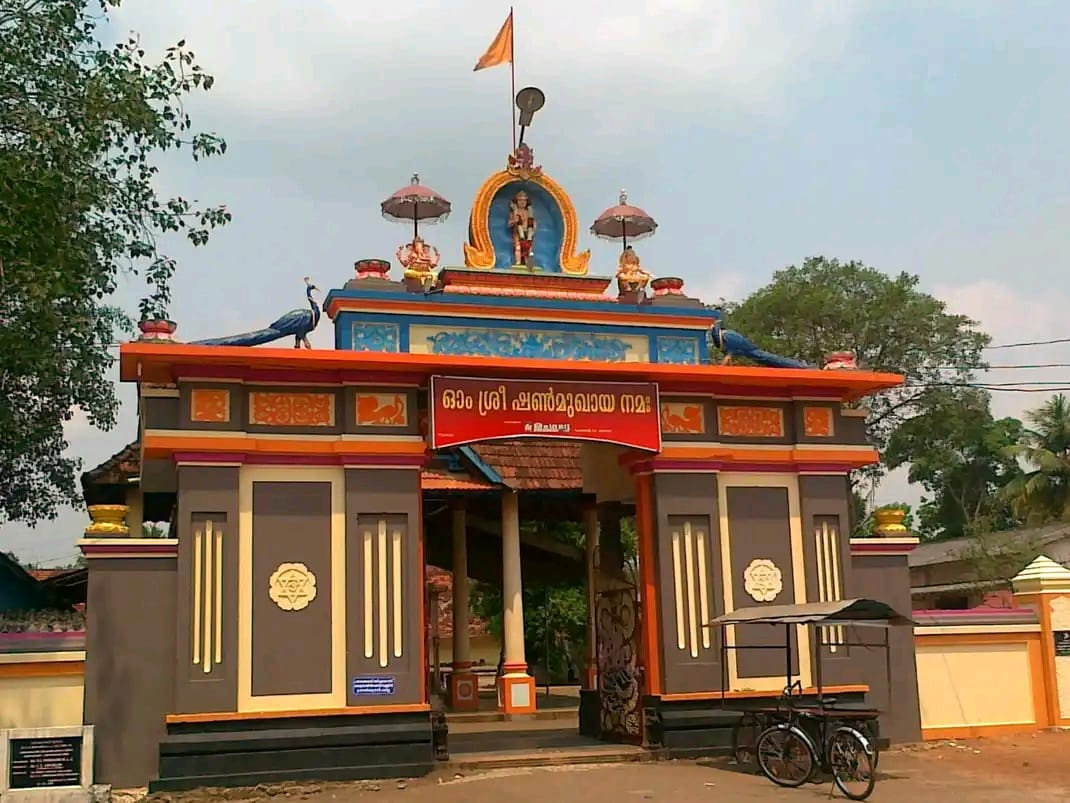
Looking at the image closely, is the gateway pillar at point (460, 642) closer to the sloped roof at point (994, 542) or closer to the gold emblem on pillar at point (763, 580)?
the gold emblem on pillar at point (763, 580)

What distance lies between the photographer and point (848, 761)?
9.91m

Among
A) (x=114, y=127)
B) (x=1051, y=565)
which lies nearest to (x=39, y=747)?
(x=114, y=127)

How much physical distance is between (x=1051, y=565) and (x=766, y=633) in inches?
172

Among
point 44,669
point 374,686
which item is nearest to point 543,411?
point 374,686

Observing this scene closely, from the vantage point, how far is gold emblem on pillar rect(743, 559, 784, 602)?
41.8ft

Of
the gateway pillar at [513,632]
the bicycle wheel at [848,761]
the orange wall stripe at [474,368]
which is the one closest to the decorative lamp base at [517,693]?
the gateway pillar at [513,632]

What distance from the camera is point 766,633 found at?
12922 mm

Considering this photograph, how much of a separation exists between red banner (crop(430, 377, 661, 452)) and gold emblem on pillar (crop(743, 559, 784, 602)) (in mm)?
1744

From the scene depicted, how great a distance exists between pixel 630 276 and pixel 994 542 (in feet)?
65.2

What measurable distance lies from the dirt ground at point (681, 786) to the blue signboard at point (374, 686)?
2.84ft

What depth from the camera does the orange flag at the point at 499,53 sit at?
14.2m

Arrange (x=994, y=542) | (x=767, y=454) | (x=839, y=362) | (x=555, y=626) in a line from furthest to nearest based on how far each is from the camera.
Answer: (x=555, y=626) < (x=994, y=542) < (x=839, y=362) < (x=767, y=454)

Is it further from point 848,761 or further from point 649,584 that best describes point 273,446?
point 848,761

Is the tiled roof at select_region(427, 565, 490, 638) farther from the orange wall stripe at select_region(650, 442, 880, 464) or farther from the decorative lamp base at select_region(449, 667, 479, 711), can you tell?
the orange wall stripe at select_region(650, 442, 880, 464)
